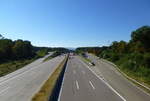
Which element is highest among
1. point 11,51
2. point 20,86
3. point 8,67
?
point 11,51

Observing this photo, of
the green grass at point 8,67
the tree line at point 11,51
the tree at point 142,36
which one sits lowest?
the green grass at point 8,67

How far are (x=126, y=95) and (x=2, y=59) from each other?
9761cm

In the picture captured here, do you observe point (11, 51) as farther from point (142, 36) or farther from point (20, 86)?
point (20, 86)

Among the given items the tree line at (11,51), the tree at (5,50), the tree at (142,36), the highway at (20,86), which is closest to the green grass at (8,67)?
the highway at (20,86)

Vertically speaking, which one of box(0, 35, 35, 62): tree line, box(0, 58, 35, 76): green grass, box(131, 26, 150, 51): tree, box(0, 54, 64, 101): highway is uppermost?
box(131, 26, 150, 51): tree

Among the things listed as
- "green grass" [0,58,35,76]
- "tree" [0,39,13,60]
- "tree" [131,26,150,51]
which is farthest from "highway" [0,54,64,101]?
"tree" [0,39,13,60]

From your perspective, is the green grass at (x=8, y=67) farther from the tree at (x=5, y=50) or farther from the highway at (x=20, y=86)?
the tree at (x=5, y=50)

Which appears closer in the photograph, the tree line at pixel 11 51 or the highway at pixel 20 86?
the highway at pixel 20 86

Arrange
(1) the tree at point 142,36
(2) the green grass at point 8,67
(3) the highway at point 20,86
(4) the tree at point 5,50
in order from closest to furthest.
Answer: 1. (3) the highway at point 20,86
2. (2) the green grass at point 8,67
3. (1) the tree at point 142,36
4. (4) the tree at point 5,50

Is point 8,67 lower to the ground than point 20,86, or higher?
lower

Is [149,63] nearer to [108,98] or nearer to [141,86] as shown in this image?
[141,86]

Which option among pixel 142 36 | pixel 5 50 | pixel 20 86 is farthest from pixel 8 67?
pixel 142 36

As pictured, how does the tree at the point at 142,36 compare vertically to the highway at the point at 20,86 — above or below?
above

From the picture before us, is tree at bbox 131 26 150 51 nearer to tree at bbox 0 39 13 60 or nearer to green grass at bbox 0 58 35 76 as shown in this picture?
green grass at bbox 0 58 35 76
